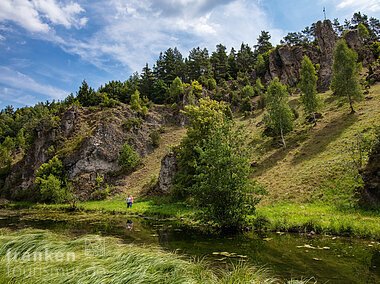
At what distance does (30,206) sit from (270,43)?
9666 cm

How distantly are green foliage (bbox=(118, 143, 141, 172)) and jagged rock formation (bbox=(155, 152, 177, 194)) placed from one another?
14168mm

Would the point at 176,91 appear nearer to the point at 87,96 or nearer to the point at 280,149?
the point at 87,96

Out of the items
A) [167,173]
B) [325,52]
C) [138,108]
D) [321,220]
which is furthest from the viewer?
[325,52]

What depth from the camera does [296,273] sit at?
12.8 metres

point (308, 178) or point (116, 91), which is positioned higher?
point (116, 91)

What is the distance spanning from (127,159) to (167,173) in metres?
15.6

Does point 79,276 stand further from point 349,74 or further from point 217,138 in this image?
point 349,74

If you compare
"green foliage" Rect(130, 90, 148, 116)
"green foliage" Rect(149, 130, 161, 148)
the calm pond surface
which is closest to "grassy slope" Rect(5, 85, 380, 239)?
the calm pond surface

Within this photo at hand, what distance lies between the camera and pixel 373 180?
2466 cm

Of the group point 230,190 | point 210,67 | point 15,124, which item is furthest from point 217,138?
point 15,124

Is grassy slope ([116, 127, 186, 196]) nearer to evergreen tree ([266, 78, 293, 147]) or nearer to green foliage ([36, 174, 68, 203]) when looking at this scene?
green foliage ([36, 174, 68, 203])

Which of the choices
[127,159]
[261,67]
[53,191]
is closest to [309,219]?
[53,191]

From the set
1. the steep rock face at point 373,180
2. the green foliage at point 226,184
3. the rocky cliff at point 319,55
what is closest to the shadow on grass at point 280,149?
the steep rock face at point 373,180

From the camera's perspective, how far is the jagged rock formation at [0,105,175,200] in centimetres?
5872
